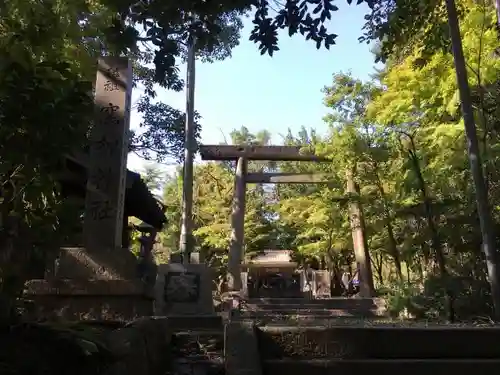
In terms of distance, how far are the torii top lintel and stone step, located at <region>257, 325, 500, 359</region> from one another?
1657 centimetres

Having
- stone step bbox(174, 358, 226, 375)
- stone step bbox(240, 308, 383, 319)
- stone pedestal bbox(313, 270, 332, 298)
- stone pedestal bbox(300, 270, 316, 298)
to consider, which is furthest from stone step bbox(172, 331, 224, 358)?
stone pedestal bbox(300, 270, 316, 298)

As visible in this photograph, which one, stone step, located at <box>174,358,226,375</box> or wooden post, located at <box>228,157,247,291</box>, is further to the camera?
wooden post, located at <box>228,157,247,291</box>

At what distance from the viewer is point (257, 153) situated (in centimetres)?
2144

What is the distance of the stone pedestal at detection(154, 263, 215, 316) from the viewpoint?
396 inches

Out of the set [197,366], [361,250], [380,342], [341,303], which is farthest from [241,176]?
[380,342]

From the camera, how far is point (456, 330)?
154 inches

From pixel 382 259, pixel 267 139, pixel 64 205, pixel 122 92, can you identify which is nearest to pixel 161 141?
pixel 122 92

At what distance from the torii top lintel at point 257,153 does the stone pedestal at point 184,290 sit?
10375 millimetres

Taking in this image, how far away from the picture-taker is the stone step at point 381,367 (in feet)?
11.9

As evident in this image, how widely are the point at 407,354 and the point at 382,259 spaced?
2447 centimetres

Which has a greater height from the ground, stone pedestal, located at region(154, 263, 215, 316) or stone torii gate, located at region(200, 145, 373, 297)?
stone torii gate, located at region(200, 145, 373, 297)

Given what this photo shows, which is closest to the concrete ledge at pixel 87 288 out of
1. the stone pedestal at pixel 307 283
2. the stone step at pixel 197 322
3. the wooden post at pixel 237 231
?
the stone step at pixel 197 322

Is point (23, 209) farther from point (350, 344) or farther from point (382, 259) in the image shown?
point (382, 259)

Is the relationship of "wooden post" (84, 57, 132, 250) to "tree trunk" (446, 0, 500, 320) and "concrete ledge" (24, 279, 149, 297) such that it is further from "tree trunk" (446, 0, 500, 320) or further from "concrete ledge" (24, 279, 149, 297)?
"tree trunk" (446, 0, 500, 320)
